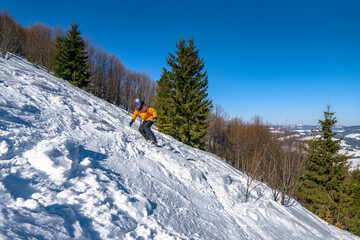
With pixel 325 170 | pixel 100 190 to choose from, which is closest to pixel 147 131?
pixel 100 190

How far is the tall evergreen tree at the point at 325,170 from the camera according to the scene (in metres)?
12.1

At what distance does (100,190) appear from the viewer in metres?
2.50

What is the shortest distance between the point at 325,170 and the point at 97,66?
34306 mm

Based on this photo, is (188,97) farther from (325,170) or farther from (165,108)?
(325,170)

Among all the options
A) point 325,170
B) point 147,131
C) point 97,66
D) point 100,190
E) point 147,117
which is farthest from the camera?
point 97,66

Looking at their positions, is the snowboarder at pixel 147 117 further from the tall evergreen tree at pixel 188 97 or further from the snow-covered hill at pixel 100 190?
the tall evergreen tree at pixel 188 97

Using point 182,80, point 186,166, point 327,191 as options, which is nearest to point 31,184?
point 186,166

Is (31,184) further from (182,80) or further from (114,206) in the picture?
(182,80)

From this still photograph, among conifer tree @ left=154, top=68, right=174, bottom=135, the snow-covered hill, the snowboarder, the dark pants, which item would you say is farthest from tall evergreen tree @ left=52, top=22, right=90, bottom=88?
the dark pants

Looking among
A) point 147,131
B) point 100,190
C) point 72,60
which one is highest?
point 72,60

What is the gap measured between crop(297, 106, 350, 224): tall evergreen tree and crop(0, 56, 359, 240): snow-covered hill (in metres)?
10.5

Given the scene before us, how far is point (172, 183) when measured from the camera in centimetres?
389

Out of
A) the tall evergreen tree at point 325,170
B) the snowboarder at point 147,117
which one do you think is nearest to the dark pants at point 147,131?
the snowboarder at point 147,117

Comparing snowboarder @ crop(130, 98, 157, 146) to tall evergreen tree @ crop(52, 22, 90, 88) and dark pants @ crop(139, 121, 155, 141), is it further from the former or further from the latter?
tall evergreen tree @ crop(52, 22, 90, 88)
